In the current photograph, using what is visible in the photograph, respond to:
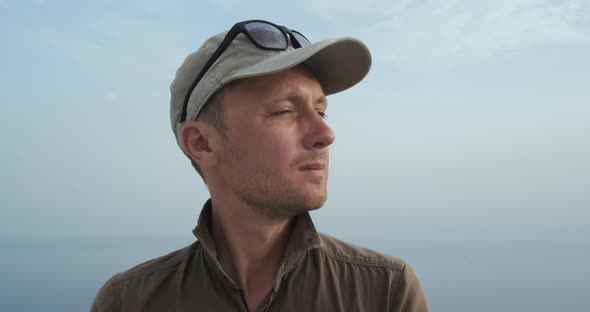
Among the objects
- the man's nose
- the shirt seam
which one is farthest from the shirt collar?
the man's nose

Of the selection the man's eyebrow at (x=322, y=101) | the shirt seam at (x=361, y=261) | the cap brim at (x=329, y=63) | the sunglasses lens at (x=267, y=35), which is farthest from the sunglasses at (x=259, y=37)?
the shirt seam at (x=361, y=261)

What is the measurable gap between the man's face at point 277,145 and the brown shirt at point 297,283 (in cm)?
29

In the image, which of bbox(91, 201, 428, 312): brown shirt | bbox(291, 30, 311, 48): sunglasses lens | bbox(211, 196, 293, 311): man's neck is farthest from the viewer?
bbox(291, 30, 311, 48): sunglasses lens

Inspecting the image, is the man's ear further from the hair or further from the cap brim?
the cap brim

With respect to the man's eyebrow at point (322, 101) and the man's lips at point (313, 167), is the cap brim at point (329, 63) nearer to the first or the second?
the man's eyebrow at point (322, 101)

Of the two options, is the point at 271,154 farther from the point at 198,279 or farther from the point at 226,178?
the point at 198,279

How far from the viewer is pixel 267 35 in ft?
10.2

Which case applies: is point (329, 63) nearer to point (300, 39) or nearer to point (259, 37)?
point (300, 39)

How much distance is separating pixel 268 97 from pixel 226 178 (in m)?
0.50

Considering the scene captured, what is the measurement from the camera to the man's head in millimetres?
2803

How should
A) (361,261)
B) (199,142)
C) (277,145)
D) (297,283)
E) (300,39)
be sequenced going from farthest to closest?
(300,39) < (199,142) < (361,261) < (297,283) < (277,145)

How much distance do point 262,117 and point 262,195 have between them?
398mm

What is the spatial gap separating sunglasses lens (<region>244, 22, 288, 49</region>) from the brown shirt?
0.96 meters

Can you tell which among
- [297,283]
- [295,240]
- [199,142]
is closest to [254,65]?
[199,142]
